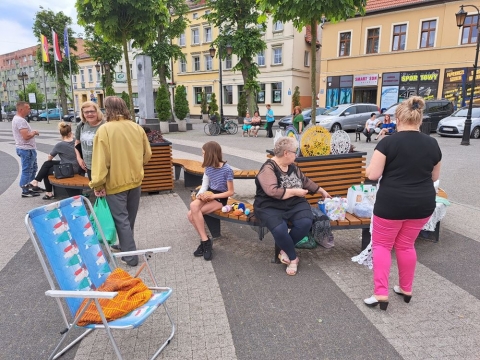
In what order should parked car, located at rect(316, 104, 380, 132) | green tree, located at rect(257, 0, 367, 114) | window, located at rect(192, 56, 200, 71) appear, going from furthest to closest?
window, located at rect(192, 56, 200, 71) → parked car, located at rect(316, 104, 380, 132) → green tree, located at rect(257, 0, 367, 114)

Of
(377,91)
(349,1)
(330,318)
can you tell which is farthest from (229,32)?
(330,318)

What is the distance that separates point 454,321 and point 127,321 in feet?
8.46

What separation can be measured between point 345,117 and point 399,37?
1123 centimetres

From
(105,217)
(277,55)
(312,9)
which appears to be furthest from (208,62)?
(105,217)

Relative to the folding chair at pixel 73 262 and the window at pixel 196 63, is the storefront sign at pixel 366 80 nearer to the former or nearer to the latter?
the window at pixel 196 63

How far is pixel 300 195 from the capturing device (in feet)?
12.1

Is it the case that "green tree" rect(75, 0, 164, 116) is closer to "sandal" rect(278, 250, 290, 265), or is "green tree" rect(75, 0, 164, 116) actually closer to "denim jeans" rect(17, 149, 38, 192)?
"denim jeans" rect(17, 149, 38, 192)

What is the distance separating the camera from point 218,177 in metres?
4.28

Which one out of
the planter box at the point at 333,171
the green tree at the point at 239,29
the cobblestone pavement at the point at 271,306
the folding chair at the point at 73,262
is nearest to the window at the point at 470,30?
the green tree at the point at 239,29

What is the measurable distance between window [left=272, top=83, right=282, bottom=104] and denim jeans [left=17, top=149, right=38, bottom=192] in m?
27.8

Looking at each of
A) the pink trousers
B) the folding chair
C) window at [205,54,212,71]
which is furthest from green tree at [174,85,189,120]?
the pink trousers

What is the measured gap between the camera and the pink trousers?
2.92 m

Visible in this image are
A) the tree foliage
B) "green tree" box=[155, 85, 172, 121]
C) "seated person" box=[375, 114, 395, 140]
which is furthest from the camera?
the tree foliage

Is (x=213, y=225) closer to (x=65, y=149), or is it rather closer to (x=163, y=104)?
(x=65, y=149)
